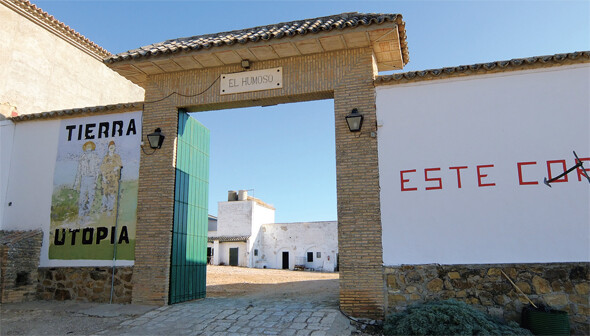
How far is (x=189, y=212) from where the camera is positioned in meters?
9.59

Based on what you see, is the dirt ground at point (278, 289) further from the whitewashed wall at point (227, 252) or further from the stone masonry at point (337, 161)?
the whitewashed wall at point (227, 252)

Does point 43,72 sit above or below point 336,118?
above

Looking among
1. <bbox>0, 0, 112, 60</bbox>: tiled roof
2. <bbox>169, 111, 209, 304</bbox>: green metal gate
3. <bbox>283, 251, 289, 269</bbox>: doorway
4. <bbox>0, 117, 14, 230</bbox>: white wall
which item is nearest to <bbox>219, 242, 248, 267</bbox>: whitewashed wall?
<bbox>283, 251, 289, 269</bbox>: doorway

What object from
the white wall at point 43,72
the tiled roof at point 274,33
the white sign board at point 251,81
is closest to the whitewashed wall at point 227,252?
the white wall at point 43,72

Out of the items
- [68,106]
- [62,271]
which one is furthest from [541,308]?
[68,106]

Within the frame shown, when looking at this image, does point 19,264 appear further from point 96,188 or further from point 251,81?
point 251,81

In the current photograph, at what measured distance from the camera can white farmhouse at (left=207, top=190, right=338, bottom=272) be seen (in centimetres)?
3294

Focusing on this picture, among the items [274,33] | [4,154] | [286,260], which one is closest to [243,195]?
[286,260]

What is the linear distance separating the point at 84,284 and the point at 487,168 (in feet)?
26.2

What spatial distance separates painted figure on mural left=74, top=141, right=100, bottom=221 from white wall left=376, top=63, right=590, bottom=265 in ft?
19.9

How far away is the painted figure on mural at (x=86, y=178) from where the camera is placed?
938 cm

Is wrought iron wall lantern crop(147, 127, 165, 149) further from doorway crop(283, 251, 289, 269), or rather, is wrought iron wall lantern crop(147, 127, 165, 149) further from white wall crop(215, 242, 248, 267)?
doorway crop(283, 251, 289, 269)

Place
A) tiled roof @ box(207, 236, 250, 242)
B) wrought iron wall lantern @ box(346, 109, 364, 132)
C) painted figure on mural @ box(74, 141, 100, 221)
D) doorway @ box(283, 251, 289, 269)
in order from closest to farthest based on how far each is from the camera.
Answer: wrought iron wall lantern @ box(346, 109, 364, 132)
painted figure on mural @ box(74, 141, 100, 221)
tiled roof @ box(207, 236, 250, 242)
doorway @ box(283, 251, 289, 269)

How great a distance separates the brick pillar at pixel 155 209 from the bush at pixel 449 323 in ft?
14.5
